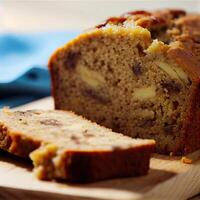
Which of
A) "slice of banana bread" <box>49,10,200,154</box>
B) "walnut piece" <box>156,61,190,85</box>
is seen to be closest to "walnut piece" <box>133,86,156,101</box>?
"slice of banana bread" <box>49,10,200,154</box>

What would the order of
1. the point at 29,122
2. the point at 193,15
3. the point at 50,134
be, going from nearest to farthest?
the point at 50,134 → the point at 29,122 → the point at 193,15

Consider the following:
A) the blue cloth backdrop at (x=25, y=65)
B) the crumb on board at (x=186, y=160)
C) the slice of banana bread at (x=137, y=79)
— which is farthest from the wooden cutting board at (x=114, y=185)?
the blue cloth backdrop at (x=25, y=65)

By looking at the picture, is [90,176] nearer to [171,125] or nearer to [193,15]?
[171,125]

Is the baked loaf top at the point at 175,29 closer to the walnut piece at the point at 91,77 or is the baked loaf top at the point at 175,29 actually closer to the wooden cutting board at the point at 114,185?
the walnut piece at the point at 91,77

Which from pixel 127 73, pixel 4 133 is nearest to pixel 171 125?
pixel 127 73

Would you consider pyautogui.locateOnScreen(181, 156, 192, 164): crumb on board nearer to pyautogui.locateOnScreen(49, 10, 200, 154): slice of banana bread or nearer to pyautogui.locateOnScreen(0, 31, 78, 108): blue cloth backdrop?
pyautogui.locateOnScreen(49, 10, 200, 154): slice of banana bread

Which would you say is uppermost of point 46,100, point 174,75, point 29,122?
point 174,75
